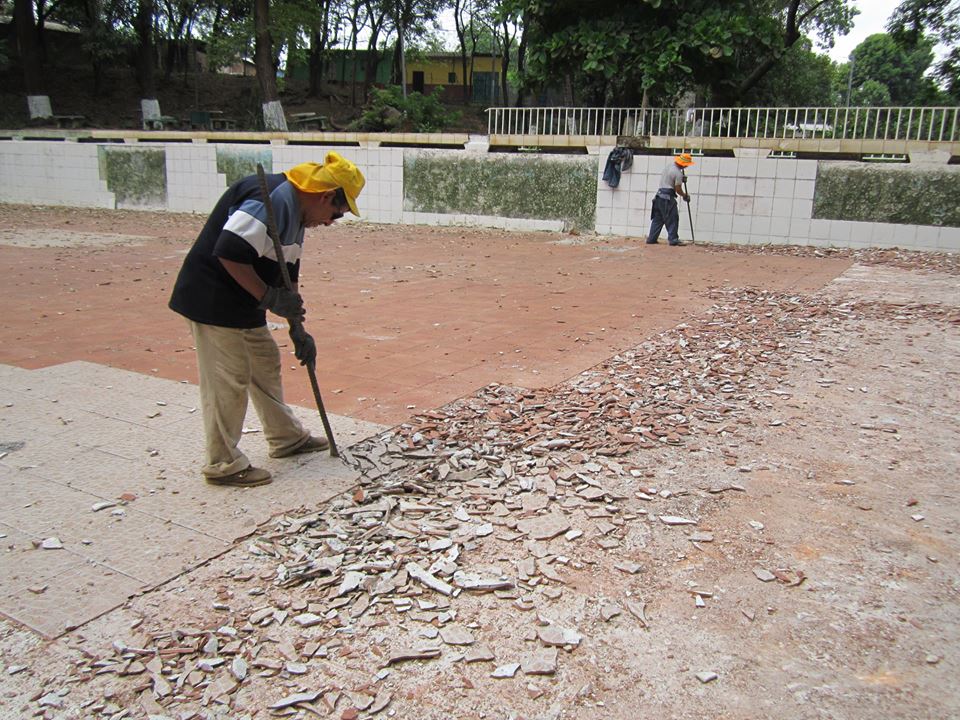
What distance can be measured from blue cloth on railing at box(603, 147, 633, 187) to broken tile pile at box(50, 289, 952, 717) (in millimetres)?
8883

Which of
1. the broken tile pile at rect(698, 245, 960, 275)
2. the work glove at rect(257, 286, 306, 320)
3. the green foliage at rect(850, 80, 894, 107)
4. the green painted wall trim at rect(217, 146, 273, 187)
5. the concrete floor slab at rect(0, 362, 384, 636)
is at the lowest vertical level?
the concrete floor slab at rect(0, 362, 384, 636)

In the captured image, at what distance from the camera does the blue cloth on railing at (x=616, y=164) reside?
1365 cm

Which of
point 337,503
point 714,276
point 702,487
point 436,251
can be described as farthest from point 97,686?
point 436,251

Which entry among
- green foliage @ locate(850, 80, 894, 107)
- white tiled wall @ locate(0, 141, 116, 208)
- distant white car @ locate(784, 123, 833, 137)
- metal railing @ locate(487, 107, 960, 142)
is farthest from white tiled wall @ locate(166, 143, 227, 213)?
green foliage @ locate(850, 80, 894, 107)

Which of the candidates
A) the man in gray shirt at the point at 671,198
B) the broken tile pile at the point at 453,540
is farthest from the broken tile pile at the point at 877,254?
the broken tile pile at the point at 453,540

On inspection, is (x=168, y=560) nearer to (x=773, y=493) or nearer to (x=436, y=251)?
(x=773, y=493)

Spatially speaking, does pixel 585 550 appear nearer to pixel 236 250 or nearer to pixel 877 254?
pixel 236 250

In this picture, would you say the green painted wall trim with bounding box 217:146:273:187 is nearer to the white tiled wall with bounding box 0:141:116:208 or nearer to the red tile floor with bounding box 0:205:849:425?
the white tiled wall with bounding box 0:141:116:208

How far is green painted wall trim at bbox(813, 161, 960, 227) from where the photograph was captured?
11727 mm

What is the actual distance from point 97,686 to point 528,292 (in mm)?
6900

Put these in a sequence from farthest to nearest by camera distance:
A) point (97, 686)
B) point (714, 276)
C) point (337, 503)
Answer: point (714, 276) < point (337, 503) < point (97, 686)

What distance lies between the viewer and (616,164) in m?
13.8

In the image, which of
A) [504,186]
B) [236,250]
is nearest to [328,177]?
[236,250]

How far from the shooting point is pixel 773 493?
3.69 m
